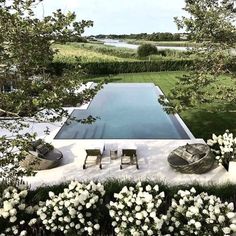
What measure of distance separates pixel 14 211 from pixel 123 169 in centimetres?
568

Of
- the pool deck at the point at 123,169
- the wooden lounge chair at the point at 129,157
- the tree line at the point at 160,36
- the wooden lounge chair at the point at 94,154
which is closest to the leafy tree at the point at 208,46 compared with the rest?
the tree line at the point at 160,36

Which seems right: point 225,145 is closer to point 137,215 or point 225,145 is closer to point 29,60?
point 137,215

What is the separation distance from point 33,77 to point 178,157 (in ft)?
20.4

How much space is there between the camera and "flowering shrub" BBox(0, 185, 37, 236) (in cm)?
627

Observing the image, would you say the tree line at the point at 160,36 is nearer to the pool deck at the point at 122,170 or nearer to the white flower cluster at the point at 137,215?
the white flower cluster at the point at 137,215

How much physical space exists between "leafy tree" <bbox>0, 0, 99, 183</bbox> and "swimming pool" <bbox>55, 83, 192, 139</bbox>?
13.7ft

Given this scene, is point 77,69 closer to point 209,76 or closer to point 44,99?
point 44,99

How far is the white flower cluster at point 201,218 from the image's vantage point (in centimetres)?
612

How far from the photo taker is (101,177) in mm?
10977

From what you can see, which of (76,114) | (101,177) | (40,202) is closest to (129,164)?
(101,177)

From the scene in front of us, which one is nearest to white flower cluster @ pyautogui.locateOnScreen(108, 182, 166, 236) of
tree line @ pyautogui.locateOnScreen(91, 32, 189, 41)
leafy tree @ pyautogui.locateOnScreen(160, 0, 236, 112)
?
tree line @ pyautogui.locateOnScreen(91, 32, 189, 41)

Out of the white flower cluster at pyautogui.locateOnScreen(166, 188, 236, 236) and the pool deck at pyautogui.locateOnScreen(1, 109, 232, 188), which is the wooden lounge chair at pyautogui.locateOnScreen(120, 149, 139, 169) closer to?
the pool deck at pyautogui.locateOnScreen(1, 109, 232, 188)

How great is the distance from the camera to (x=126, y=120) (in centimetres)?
1886

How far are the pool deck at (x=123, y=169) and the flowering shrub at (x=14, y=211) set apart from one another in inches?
110
